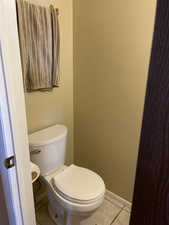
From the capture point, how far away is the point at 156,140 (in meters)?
0.41

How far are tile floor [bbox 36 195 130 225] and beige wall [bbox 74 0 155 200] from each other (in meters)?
0.13

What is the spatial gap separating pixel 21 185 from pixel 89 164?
123 cm

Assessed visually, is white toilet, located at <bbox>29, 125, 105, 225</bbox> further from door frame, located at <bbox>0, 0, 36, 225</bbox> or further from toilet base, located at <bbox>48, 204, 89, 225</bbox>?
door frame, located at <bbox>0, 0, 36, 225</bbox>

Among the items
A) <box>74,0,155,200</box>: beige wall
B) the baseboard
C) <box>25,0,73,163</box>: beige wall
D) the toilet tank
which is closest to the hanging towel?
<box>25,0,73,163</box>: beige wall

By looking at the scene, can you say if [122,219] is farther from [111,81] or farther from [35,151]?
[111,81]

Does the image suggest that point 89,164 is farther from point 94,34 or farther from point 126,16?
point 126,16

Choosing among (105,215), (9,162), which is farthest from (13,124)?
(105,215)

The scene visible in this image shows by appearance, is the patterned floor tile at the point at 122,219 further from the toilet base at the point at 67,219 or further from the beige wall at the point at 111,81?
the toilet base at the point at 67,219

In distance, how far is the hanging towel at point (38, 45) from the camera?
1337mm

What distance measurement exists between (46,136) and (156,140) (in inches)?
49.5

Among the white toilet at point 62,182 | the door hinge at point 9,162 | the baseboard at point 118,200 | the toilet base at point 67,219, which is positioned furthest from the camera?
the baseboard at point 118,200

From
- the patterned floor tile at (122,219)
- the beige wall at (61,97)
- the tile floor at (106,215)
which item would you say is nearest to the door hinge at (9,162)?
the beige wall at (61,97)

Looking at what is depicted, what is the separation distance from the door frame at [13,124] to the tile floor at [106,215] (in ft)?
2.53

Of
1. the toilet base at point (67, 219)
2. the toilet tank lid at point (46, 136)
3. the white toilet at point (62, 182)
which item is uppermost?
→ the toilet tank lid at point (46, 136)
